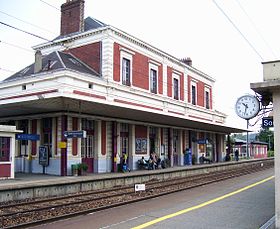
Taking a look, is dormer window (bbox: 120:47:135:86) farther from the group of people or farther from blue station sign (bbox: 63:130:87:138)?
blue station sign (bbox: 63:130:87:138)

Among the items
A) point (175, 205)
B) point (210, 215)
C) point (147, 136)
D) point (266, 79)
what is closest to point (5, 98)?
point (147, 136)

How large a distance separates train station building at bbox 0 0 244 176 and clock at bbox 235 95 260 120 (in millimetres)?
8902

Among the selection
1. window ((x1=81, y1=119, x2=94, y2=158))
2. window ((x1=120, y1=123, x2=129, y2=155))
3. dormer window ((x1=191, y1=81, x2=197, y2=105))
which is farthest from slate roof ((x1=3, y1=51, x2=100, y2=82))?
dormer window ((x1=191, y1=81, x2=197, y2=105))

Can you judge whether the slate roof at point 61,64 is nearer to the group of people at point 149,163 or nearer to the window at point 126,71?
the window at point 126,71

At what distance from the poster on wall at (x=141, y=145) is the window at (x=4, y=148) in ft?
36.6

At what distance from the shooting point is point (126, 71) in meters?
26.9

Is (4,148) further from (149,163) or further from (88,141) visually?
(149,163)

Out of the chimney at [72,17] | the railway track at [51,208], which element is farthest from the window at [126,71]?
the railway track at [51,208]

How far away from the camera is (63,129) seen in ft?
65.3

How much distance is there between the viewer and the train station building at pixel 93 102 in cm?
2012

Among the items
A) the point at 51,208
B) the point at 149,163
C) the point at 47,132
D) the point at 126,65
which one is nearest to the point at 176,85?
the point at 126,65

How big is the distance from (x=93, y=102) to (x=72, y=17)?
13.7 m

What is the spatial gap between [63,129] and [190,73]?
20497 millimetres

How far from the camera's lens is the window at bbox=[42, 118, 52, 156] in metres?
21.6
